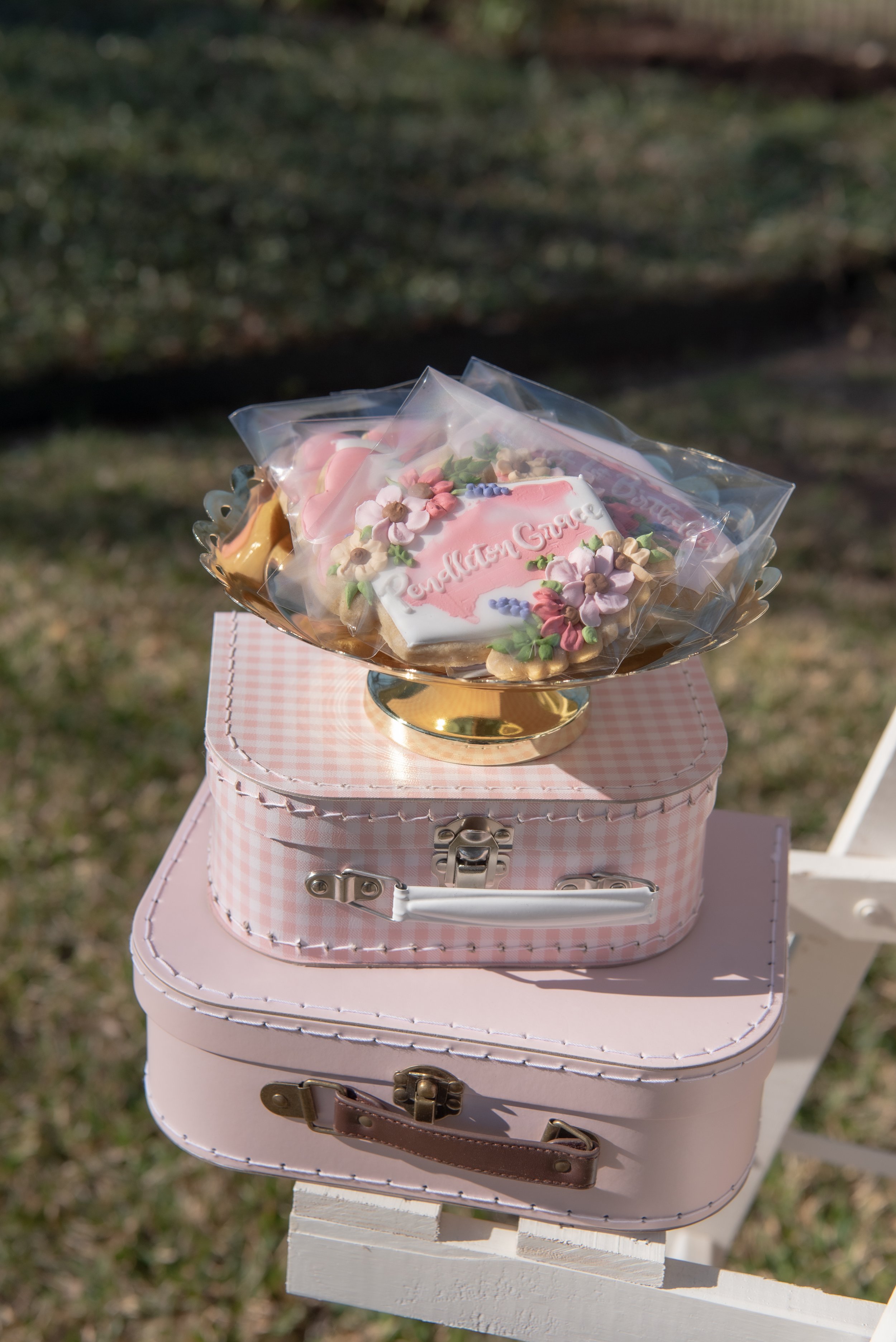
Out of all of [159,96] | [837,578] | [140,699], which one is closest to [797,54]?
[159,96]

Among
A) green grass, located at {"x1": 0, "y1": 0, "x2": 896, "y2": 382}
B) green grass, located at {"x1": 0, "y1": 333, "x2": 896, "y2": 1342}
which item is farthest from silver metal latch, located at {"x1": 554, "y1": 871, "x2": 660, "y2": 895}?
green grass, located at {"x1": 0, "y1": 0, "x2": 896, "y2": 382}

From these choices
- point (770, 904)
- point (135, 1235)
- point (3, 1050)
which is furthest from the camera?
point (3, 1050)

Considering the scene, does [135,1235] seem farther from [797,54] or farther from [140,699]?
[797,54]

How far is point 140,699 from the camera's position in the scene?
7.35 feet

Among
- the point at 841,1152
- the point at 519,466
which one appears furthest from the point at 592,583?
the point at 841,1152

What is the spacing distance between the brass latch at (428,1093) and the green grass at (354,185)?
116 inches

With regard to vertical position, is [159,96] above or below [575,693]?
below

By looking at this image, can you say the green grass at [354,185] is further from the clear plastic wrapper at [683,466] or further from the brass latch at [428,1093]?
the brass latch at [428,1093]

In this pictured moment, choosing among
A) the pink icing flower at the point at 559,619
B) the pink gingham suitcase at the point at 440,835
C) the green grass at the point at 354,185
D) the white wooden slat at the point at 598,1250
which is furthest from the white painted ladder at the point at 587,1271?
the green grass at the point at 354,185

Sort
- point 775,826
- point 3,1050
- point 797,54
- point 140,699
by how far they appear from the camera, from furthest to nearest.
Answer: point 797,54 < point 140,699 < point 3,1050 < point 775,826

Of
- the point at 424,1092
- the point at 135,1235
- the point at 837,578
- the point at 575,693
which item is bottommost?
the point at 135,1235

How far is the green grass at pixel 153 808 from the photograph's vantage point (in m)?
1.46

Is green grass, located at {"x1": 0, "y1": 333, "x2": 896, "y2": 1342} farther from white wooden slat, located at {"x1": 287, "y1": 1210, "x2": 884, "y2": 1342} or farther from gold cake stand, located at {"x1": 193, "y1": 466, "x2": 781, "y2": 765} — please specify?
gold cake stand, located at {"x1": 193, "y1": 466, "x2": 781, "y2": 765}

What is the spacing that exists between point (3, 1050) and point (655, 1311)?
1056 mm
